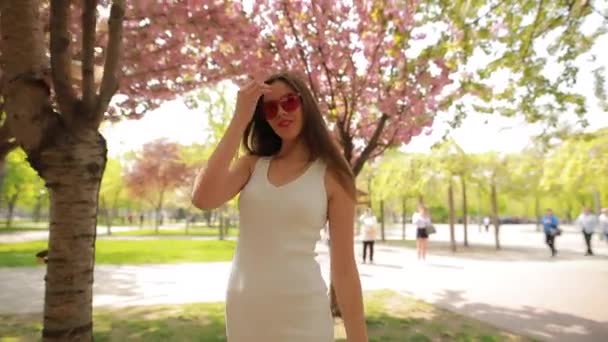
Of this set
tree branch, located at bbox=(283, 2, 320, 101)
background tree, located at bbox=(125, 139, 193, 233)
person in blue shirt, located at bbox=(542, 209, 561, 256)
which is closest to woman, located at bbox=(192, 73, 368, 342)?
tree branch, located at bbox=(283, 2, 320, 101)

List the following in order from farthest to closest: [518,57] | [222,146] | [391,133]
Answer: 1. [391,133]
2. [518,57]
3. [222,146]

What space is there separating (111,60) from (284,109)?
189 cm

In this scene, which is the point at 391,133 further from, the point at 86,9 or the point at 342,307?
the point at 342,307

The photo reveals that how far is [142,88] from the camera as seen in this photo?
702 centimetres

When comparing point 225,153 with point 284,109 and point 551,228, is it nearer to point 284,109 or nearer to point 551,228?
point 284,109

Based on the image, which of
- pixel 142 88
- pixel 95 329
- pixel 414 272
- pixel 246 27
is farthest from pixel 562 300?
pixel 142 88

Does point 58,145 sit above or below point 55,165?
above

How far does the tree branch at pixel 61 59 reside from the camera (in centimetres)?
281

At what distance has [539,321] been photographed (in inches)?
236

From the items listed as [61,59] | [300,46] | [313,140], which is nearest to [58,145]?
[61,59]

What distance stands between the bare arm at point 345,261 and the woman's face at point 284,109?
0.91 ft

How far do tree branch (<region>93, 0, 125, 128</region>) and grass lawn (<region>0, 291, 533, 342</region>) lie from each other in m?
3.24

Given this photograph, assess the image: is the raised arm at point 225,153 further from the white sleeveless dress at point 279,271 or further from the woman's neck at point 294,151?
the woman's neck at point 294,151

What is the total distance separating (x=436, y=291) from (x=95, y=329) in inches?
246
